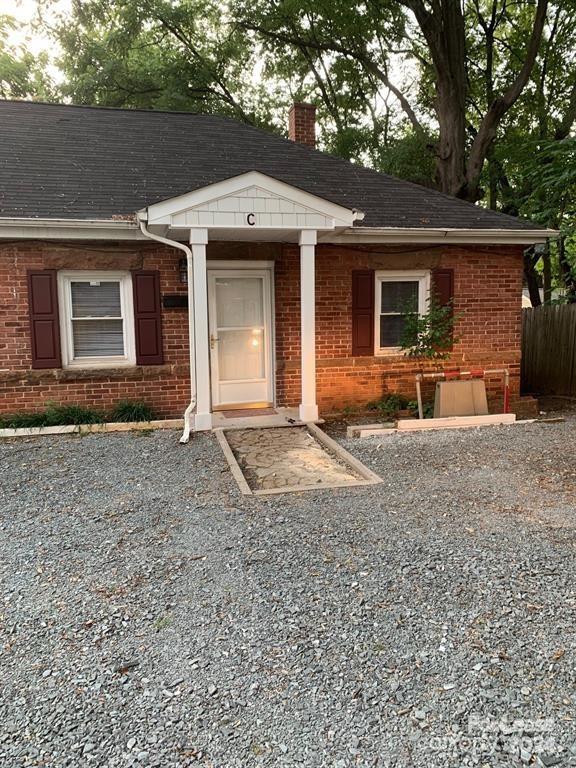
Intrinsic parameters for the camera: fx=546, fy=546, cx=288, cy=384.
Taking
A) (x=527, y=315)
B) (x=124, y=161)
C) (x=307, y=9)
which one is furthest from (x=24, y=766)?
(x=307, y=9)

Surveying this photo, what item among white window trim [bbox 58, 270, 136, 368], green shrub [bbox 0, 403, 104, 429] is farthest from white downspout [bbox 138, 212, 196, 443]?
green shrub [bbox 0, 403, 104, 429]

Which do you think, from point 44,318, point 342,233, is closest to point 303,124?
point 342,233

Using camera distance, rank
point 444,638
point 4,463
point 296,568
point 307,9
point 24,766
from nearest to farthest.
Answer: point 24,766
point 444,638
point 296,568
point 4,463
point 307,9

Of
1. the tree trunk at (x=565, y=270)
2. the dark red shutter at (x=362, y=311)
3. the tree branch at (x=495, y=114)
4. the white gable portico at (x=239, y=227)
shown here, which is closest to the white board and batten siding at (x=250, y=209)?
the white gable portico at (x=239, y=227)

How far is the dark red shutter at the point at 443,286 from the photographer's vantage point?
842 centimetres

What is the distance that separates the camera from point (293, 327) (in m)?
8.27

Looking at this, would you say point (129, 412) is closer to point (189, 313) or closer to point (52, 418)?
point (52, 418)

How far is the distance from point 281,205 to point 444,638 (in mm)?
5472

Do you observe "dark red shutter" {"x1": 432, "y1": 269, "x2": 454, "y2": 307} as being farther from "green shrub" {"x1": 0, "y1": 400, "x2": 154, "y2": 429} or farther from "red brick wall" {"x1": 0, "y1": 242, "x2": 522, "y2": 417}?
"green shrub" {"x1": 0, "y1": 400, "x2": 154, "y2": 429}

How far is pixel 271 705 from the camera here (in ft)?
7.58

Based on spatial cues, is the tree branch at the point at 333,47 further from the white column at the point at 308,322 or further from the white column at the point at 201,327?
the white column at the point at 201,327

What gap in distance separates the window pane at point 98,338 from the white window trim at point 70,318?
0.06m

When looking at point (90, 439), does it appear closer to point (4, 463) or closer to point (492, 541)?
point (4, 463)

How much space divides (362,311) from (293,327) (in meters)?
1.07
